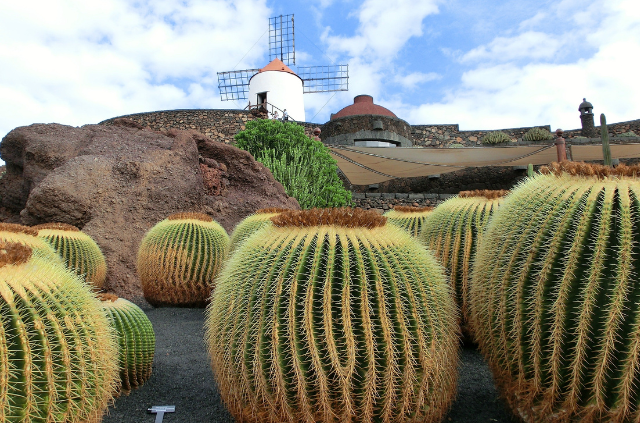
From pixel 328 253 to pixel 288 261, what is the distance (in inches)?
7.0

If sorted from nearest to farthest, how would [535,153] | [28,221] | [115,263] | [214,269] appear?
[214,269]
[115,263]
[28,221]
[535,153]

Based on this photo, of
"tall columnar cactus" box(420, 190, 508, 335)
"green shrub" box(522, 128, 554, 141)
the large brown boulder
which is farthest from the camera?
"green shrub" box(522, 128, 554, 141)

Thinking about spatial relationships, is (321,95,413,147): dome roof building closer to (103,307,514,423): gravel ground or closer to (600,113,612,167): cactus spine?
(103,307,514,423): gravel ground

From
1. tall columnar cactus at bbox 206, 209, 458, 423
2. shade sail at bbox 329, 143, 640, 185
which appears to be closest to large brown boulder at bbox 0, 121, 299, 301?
tall columnar cactus at bbox 206, 209, 458, 423

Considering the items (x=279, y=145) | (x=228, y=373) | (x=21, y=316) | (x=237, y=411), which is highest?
(x=279, y=145)

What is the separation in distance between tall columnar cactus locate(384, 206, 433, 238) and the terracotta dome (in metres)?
19.2

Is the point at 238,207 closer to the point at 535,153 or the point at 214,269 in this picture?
the point at 214,269

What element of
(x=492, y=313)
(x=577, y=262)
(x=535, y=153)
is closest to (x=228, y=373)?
(x=492, y=313)

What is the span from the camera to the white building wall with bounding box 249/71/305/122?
2711 centimetres

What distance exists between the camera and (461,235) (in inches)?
127

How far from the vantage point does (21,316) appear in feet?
5.41

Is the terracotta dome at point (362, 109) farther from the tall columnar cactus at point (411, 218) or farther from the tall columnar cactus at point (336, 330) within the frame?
the tall columnar cactus at point (336, 330)

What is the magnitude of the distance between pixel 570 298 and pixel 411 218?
2.45 m

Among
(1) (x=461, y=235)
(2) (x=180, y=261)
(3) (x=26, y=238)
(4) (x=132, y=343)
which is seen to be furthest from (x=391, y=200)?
(4) (x=132, y=343)
